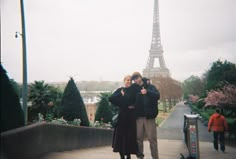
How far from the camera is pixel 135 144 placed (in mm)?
4934

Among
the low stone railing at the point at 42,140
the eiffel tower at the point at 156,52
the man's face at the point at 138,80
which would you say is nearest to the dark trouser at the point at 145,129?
the man's face at the point at 138,80

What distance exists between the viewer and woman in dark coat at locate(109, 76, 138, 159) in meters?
4.83

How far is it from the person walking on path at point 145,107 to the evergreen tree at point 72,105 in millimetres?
4333

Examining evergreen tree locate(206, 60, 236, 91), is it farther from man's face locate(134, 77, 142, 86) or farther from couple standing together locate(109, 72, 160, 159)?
man's face locate(134, 77, 142, 86)

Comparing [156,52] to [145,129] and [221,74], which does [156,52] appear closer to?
[221,74]

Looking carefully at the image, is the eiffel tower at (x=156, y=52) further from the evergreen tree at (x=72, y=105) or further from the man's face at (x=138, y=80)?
the man's face at (x=138, y=80)

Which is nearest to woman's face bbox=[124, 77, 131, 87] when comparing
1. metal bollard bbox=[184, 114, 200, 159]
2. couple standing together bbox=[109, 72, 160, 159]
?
couple standing together bbox=[109, 72, 160, 159]

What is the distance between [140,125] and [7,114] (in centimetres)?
232

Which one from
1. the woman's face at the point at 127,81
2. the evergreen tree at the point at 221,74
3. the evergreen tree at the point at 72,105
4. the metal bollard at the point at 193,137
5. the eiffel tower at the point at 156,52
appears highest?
the eiffel tower at the point at 156,52

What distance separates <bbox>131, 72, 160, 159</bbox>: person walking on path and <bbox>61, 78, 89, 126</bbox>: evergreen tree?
433 centimetres

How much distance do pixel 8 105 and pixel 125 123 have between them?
1935 millimetres

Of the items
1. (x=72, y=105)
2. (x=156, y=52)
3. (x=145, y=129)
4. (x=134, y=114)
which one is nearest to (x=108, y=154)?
(x=145, y=129)

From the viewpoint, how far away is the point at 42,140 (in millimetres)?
5273

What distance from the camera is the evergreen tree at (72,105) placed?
9.08 m
